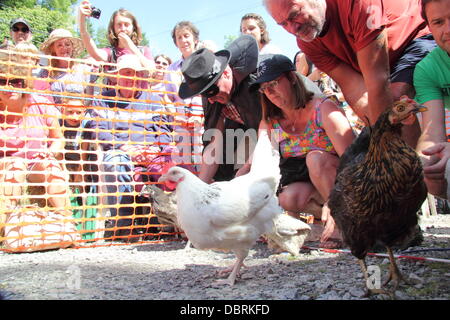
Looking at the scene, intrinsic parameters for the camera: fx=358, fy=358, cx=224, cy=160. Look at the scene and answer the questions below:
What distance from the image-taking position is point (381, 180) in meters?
1.69

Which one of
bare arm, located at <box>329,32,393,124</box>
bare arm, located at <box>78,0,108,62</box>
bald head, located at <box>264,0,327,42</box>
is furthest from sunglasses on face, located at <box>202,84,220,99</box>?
bare arm, located at <box>78,0,108,62</box>

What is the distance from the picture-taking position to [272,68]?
109 inches

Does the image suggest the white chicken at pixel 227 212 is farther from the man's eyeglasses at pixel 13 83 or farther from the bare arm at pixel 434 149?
the man's eyeglasses at pixel 13 83

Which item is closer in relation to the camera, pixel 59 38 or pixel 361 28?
pixel 361 28

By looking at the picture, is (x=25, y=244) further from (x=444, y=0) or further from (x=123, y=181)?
(x=444, y=0)

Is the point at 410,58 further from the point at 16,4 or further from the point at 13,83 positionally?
the point at 16,4

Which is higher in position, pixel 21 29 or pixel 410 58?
pixel 21 29

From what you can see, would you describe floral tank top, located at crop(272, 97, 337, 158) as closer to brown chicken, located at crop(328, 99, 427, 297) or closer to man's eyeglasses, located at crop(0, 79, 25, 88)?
brown chicken, located at crop(328, 99, 427, 297)

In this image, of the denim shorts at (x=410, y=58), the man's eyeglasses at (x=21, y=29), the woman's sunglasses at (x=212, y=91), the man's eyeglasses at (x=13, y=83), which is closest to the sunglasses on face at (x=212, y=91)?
the woman's sunglasses at (x=212, y=91)

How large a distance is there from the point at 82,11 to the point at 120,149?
6.05 feet

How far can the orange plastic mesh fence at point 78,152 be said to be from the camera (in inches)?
132

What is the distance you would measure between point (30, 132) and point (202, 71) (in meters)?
1.97

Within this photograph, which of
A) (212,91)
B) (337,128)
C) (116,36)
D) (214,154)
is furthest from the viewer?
(116,36)

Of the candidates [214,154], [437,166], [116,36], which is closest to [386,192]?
[437,166]
